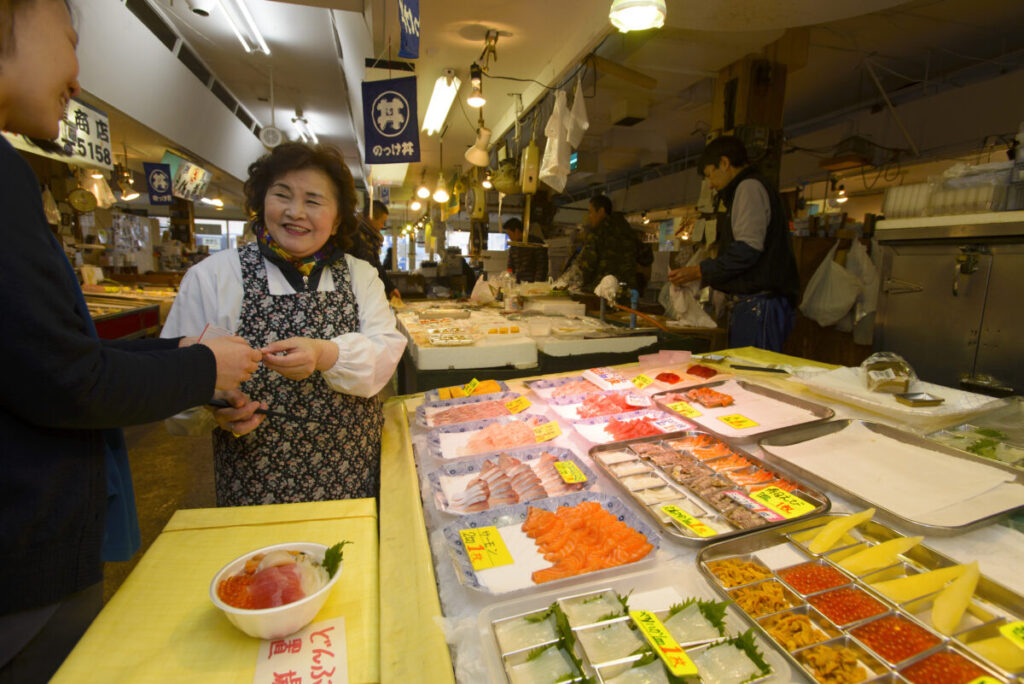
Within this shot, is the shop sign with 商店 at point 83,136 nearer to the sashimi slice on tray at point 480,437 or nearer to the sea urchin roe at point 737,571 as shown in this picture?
the sashimi slice on tray at point 480,437

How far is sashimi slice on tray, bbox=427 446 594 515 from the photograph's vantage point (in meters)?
1.49

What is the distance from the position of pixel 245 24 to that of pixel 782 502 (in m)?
7.80

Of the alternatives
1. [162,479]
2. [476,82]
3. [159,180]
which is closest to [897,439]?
[476,82]

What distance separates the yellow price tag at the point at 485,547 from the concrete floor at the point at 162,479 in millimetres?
2889

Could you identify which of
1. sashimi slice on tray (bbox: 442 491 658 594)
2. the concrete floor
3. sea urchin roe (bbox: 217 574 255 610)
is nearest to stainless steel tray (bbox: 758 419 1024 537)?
sashimi slice on tray (bbox: 442 491 658 594)

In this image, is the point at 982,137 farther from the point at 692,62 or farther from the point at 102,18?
the point at 102,18

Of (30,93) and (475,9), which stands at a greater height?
(475,9)

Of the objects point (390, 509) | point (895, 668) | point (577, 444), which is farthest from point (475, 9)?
point (895, 668)

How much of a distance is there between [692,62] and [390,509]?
6306 millimetres

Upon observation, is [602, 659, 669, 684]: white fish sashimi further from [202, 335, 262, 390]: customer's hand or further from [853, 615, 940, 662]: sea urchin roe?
[202, 335, 262, 390]: customer's hand

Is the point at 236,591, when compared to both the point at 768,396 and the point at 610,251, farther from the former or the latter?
the point at 610,251

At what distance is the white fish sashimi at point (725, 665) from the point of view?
0.92 m

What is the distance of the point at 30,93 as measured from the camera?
1.01m

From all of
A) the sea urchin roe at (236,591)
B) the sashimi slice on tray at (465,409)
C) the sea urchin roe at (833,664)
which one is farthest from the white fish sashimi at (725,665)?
the sashimi slice on tray at (465,409)
